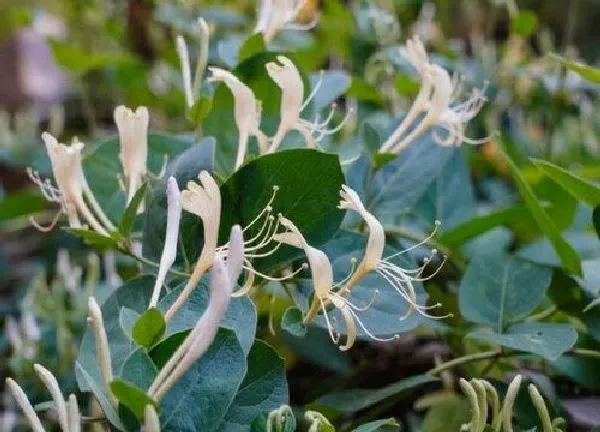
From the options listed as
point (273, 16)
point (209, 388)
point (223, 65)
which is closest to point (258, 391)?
point (209, 388)

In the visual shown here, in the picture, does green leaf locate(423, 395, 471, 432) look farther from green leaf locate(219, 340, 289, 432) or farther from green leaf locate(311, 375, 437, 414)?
green leaf locate(219, 340, 289, 432)

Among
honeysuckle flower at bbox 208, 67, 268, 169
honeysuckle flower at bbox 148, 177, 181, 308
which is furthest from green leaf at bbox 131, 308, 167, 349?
honeysuckle flower at bbox 208, 67, 268, 169

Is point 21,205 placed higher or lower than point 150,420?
lower

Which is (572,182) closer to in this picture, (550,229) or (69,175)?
(550,229)

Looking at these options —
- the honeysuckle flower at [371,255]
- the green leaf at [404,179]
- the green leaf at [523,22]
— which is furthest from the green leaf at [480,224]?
the green leaf at [523,22]

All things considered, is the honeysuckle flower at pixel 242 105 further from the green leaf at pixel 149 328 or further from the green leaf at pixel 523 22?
the green leaf at pixel 523 22

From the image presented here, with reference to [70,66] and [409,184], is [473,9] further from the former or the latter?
[409,184]

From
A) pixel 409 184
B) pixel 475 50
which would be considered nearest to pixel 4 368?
pixel 409 184

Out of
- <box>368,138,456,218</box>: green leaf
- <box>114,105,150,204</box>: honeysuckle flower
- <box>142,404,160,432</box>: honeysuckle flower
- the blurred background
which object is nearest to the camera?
<box>142,404,160,432</box>: honeysuckle flower
